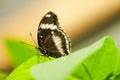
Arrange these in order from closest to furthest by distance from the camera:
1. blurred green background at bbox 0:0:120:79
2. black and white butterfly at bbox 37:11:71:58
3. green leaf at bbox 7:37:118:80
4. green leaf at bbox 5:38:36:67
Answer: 1. green leaf at bbox 7:37:118:80
2. green leaf at bbox 5:38:36:67
3. black and white butterfly at bbox 37:11:71:58
4. blurred green background at bbox 0:0:120:79

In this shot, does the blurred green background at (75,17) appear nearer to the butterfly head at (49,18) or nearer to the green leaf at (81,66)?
the butterfly head at (49,18)

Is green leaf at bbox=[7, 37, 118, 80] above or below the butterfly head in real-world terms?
below

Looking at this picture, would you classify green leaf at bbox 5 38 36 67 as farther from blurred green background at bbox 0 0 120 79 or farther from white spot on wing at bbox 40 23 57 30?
blurred green background at bbox 0 0 120 79

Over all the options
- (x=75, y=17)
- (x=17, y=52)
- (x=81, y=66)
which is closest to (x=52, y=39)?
(x=17, y=52)

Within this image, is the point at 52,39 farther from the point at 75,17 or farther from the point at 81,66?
the point at 75,17

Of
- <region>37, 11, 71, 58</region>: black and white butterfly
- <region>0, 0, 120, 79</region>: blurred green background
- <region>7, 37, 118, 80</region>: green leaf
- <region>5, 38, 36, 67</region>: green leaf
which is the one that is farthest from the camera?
<region>0, 0, 120, 79</region>: blurred green background

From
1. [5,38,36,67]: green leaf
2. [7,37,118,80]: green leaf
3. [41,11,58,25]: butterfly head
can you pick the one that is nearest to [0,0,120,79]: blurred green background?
[41,11,58,25]: butterfly head

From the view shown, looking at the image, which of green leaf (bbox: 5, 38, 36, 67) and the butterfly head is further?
the butterfly head

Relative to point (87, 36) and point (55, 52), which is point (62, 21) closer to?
point (87, 36)
